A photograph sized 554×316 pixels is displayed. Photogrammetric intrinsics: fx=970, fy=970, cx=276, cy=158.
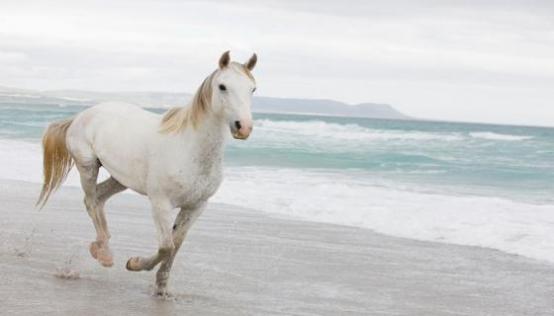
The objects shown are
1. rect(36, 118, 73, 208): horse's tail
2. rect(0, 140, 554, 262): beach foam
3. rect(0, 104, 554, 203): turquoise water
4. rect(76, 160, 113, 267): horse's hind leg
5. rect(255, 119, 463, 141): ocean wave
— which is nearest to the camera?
rect(76, 160, 113, 267): horse's hind leg

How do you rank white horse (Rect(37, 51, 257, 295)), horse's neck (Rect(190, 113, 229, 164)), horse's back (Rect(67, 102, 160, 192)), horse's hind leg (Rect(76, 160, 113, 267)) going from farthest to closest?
horse's hind leg (Rect(76, 160, 113, 267)), horse's back (Rect(67, 102, 160, 192)), horse's neck (Rect(190, 113, 229, 164)), white horse (Rect(37, 51, 257, 295))

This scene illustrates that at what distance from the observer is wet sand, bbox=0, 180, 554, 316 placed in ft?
19.7

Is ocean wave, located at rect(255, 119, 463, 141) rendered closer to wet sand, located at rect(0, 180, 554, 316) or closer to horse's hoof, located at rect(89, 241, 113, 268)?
wet sand, located at rect(0, 180, 554, 316)

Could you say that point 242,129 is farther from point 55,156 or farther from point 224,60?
point 55,156

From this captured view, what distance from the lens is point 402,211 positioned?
1262cm

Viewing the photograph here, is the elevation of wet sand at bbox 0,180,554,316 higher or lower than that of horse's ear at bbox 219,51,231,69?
lower

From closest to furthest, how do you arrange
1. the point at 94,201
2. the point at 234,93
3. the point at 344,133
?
the point at 234,93 < the point at 94,201 < the point at 344,133

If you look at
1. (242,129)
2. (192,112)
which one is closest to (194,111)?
(192,112)

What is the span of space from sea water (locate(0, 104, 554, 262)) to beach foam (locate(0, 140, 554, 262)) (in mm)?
11

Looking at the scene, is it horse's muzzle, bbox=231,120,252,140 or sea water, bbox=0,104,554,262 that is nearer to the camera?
horse's muzzle, bbox=231,120,252,140

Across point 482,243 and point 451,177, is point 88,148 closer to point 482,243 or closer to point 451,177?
point 482,243

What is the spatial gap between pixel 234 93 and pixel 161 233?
1.05 m


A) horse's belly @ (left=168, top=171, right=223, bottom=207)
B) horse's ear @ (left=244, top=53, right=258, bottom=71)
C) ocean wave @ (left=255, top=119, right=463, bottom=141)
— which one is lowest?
ocean wave @ (left=255, top=119, right=463, bottom=141)

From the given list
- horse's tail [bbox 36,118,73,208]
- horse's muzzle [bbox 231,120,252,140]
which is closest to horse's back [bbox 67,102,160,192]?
horse's tail [bbox 36,118,73,208]
